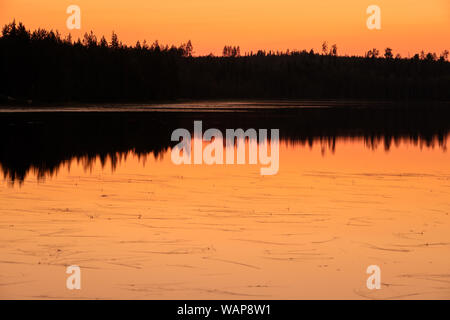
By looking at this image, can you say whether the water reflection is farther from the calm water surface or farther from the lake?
the calm water surface

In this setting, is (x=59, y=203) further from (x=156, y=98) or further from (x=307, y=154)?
(x=156, y=98)

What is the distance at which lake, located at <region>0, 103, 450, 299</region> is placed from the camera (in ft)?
34.7

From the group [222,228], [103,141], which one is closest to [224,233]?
[222,228]

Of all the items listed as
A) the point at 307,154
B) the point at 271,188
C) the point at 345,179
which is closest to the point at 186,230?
the point at 271,188

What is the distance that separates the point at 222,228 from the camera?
14.2m

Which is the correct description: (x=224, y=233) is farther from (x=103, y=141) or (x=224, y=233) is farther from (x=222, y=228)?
(x=103, y=141)

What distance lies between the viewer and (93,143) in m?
34.2

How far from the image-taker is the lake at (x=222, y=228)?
10.6 meters

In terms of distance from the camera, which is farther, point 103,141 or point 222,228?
point 103,141

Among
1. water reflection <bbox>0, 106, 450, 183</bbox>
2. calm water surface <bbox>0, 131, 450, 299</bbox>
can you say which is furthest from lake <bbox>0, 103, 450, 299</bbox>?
water reflection <bbox>0, 106, 450, 183</bbox>

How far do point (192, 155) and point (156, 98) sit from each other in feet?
409

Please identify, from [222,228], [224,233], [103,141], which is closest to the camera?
[224,233]

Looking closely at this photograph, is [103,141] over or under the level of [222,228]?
over

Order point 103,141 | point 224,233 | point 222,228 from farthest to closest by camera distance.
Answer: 1. point 103,141
2. point 222,228
3. point 224,233
